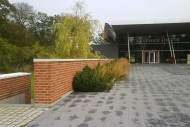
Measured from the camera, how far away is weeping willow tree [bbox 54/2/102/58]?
1583 cm

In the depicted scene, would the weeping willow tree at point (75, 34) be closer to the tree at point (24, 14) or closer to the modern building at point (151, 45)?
the modern building at point (151, 45)

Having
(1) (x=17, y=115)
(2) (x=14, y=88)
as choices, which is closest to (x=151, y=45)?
(2) (x=14, y=88)

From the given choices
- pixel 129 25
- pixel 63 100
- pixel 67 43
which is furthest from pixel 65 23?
pixel 129 25

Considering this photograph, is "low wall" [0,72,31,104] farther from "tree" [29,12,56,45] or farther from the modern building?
"tree" [29,12,56,45]

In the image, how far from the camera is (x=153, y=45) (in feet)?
115

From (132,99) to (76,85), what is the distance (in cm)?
259

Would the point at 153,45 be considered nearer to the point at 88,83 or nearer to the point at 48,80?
the point at 88,83

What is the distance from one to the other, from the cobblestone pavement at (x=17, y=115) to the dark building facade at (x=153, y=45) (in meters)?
28.9

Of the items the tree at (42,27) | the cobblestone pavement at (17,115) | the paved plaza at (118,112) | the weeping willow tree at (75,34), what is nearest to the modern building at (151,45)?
the weeping willow tree at (75,34)

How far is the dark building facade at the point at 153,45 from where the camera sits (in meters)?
33.9

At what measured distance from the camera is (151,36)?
3500 cm

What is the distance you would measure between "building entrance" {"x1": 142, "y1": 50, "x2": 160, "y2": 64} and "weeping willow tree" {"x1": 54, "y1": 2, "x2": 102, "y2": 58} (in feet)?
65.8

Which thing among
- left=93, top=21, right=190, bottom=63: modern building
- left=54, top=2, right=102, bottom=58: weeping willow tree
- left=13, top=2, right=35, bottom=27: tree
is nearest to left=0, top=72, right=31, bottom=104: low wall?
left=54, top=2, right=102, bottom=58: weeping willow tree

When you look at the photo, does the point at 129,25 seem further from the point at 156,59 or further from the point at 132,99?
the point at 132,99
